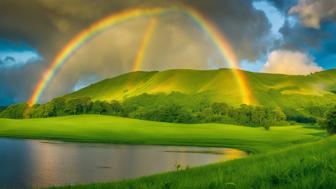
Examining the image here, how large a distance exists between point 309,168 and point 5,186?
2606 centimetres

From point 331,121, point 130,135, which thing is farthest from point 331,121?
point 130,135

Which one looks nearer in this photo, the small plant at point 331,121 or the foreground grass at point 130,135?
the small plant at point 331,121

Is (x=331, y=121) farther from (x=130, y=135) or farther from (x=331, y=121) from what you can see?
(x=130, y=135)

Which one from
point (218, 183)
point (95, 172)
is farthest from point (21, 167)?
point (218, 183)

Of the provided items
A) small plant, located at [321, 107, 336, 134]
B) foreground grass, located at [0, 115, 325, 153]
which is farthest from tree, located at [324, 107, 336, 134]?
foreground grass, located at [0, 115, 325, 153]

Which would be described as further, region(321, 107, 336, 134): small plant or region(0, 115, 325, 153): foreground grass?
region(0, 115, 325, 153): foreground grass

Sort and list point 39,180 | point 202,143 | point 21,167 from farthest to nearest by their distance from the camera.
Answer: point 202,143
point 21,167
point 39,180

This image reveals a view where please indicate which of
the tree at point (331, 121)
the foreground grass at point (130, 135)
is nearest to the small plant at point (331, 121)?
the tree at point (331, 121)

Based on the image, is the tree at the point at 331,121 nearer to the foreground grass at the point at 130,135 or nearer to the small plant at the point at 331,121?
the small plant at the point at 331,121

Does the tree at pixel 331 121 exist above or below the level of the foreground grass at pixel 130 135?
above

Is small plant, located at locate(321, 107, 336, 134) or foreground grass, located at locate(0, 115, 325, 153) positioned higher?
small plant, located at locate(321, 107, 336, 134)

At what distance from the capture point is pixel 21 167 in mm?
45719

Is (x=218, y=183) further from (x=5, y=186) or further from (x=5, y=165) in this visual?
(x=5, y=165)

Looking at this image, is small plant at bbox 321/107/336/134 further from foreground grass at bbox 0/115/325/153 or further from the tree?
foreground grass at bbox 0/115/325/153
